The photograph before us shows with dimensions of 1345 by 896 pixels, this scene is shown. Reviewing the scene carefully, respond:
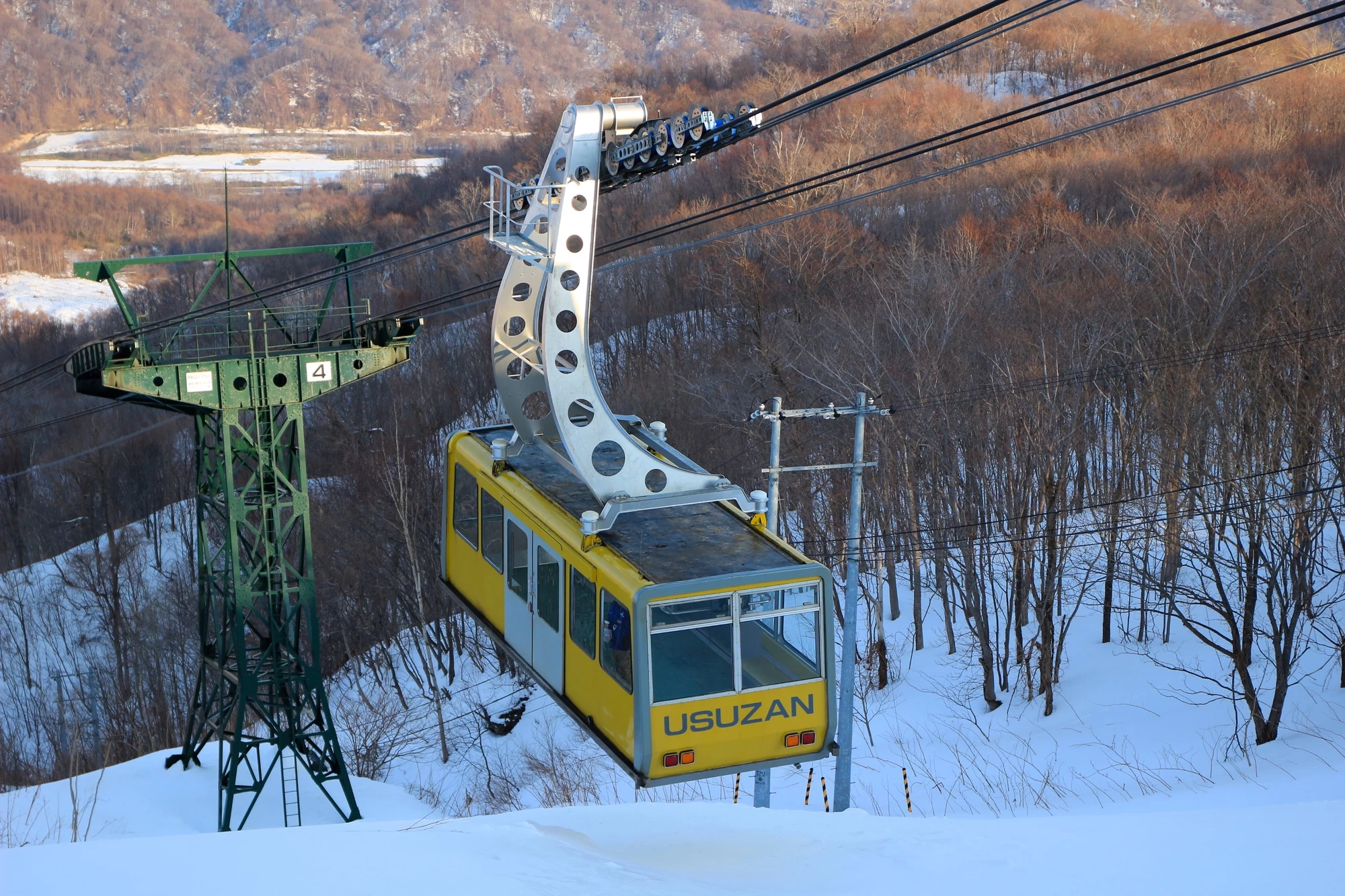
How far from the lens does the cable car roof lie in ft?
30.0

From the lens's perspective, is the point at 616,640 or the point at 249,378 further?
the point at 249,378

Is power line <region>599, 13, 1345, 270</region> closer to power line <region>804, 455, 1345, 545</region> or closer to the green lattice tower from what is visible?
the green lattice tower

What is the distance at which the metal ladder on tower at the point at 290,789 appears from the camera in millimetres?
A: 18406

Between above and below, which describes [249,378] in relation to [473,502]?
above

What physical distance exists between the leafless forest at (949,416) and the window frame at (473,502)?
3.80 metres

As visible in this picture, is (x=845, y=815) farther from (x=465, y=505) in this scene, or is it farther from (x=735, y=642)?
(x=465, y=505)

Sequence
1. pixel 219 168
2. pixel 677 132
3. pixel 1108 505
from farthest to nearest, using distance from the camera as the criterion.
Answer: pixel 219 168 → pixel 1108 505 → pixel 677 132

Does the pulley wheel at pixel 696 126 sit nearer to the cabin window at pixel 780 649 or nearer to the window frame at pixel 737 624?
the window frame at pixel 737 624

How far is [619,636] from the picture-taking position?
9039 mm

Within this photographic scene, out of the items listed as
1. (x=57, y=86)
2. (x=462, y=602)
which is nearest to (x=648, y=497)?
(x=462, y=602)

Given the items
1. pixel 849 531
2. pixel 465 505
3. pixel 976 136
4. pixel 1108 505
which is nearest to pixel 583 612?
pixel 465 505

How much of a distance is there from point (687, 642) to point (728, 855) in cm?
147

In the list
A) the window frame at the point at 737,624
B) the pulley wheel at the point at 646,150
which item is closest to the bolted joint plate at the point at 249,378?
the pulley wheel at the point at 646,150

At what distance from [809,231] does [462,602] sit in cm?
2855
